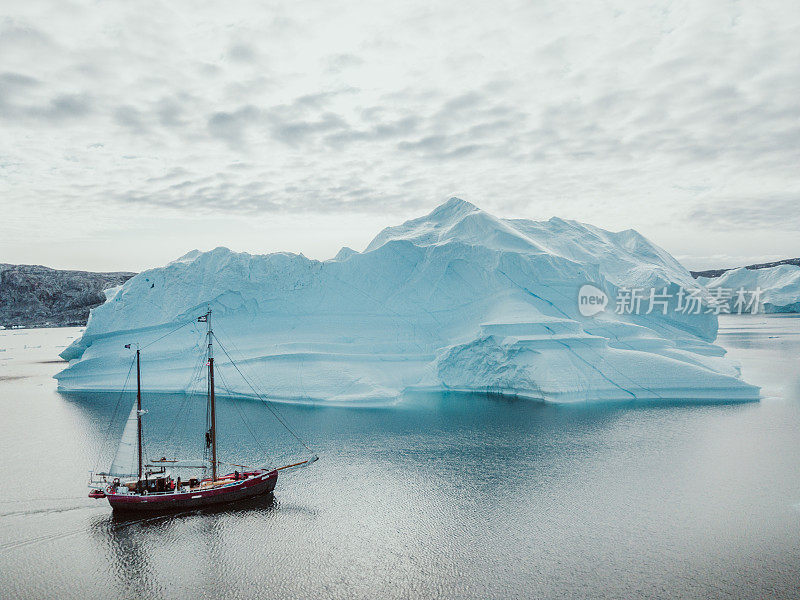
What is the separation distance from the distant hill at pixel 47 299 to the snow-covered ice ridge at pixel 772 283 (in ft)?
220

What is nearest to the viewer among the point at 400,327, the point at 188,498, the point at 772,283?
the point at 188,498

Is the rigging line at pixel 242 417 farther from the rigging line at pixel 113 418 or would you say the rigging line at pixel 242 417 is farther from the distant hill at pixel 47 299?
the distant hill at pixel 47 299

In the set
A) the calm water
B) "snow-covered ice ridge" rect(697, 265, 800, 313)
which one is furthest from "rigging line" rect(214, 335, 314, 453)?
"snow-covered ice ridge" rect(697, 265, 800, 313)

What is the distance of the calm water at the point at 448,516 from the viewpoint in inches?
Answer: 320

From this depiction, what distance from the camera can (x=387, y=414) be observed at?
17766 mm

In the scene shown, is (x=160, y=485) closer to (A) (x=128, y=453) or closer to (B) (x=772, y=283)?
(A) (x=128, y=453)

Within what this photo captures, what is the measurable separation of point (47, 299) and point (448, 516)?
70.1 metres

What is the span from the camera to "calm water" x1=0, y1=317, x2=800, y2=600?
8.12 metres

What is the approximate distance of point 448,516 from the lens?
10078 millimetres

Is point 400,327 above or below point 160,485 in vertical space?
above

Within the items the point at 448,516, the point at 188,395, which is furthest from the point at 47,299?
the point at 448,516

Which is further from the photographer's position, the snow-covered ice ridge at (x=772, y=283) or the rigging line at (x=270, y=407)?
the snow-covered ice ridge at (x=772, y=283)

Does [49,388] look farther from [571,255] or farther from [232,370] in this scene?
[571,255]

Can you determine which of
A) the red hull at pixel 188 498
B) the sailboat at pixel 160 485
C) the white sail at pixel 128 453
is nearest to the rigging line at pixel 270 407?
the sailboat at pixel 160 485
